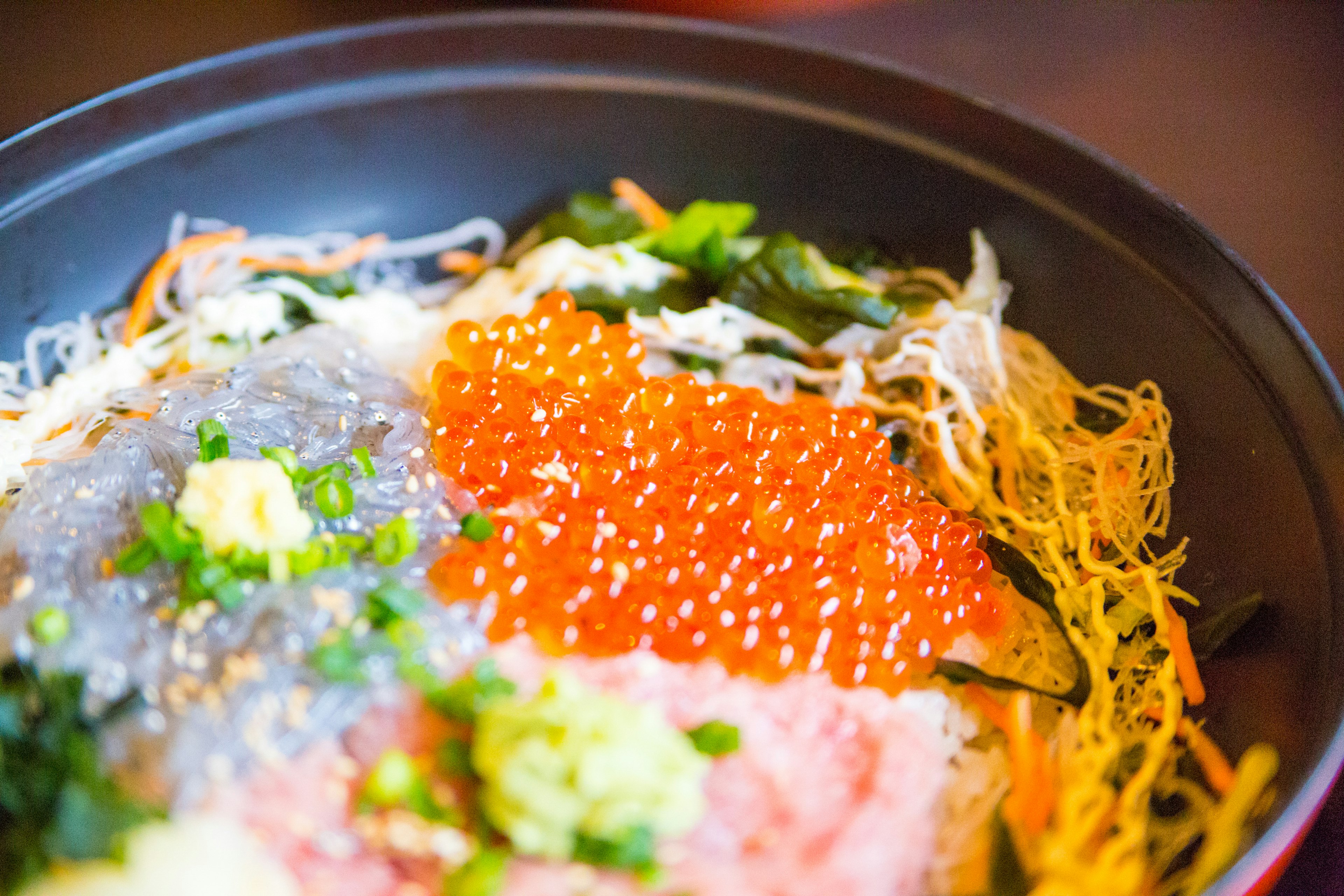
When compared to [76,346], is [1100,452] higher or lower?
lower

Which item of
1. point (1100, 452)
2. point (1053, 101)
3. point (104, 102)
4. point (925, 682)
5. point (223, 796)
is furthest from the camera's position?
point (1053, 101)

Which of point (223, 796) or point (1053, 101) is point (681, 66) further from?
point (223, 796)

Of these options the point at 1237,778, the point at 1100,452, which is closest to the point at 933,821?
the point at 1237,778

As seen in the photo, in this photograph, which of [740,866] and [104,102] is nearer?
[740,866]

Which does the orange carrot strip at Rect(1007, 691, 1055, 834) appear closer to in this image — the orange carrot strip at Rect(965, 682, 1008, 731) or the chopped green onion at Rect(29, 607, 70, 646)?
the orange carrot strip at Rect(965, 682, 1008, 731)

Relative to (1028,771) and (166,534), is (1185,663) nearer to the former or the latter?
(1028,771)

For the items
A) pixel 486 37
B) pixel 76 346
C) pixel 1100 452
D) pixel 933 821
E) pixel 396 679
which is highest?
pixel 486 37

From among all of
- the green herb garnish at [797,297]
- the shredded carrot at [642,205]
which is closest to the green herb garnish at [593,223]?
the shredded carrot at [642,205]
